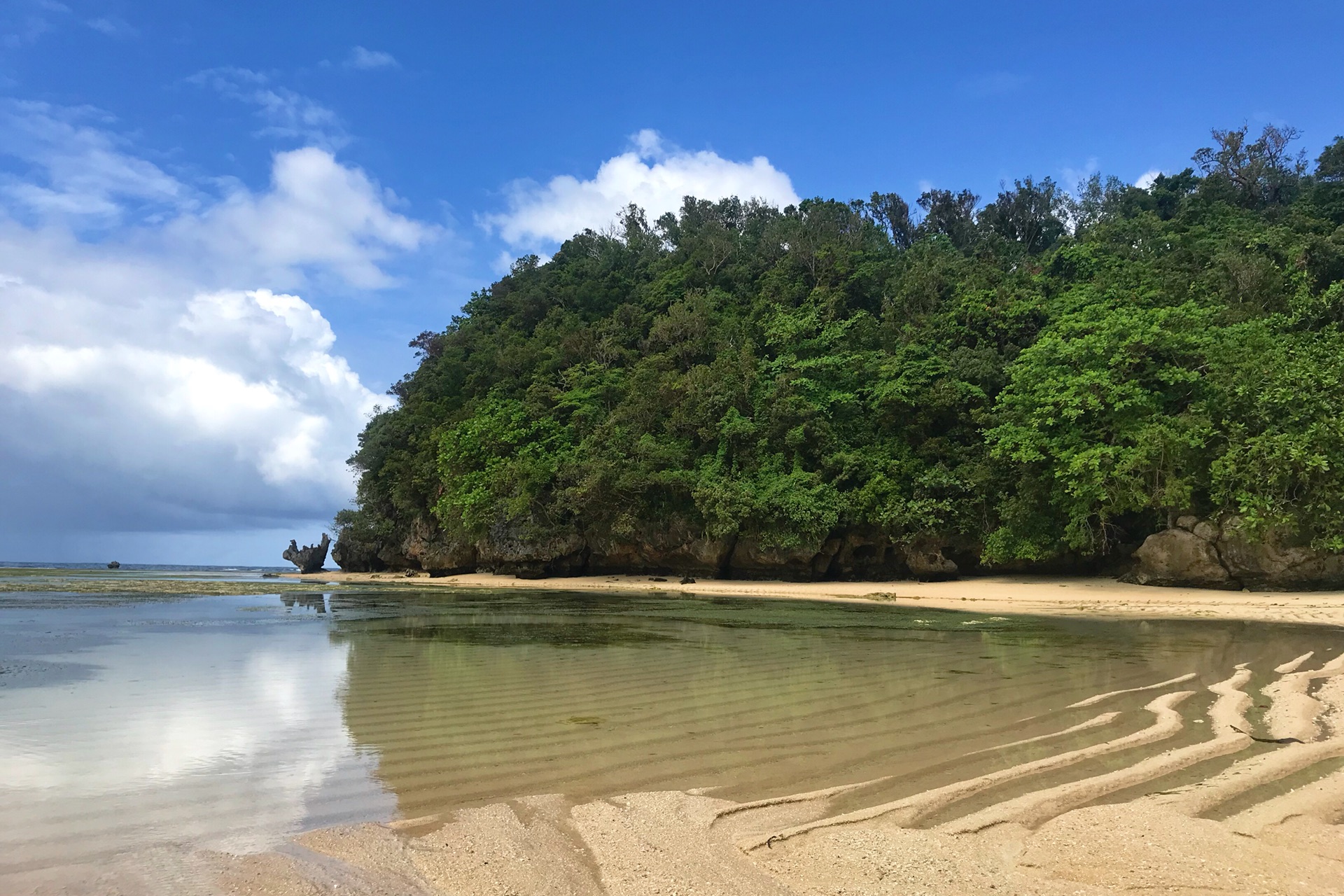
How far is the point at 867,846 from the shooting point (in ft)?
10.1

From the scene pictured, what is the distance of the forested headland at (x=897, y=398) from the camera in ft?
66.7

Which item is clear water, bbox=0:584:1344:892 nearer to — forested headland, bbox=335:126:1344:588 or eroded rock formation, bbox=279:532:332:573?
forested headland, bbox=335:126:1344:588

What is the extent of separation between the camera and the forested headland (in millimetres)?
20344

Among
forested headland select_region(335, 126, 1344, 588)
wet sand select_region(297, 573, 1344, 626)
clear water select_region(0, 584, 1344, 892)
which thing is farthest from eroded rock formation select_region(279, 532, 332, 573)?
clear water select_region(0, 584, 1344, 892)

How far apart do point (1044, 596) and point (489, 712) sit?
60.2ft

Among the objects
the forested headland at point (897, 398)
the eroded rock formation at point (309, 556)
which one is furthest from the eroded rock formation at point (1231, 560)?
the eroded rock formation at point (309, 556)

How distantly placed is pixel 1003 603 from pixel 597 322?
31041mm

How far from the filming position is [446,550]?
40.3 meters

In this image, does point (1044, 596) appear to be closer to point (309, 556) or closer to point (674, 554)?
point (674, 554)

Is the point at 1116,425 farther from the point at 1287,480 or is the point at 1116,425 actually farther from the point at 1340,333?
the point at 1340,333

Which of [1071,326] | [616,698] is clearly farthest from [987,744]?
[1071,326]

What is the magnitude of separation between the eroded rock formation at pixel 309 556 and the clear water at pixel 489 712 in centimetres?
4456

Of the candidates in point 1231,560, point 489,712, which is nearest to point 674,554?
point 1231,560

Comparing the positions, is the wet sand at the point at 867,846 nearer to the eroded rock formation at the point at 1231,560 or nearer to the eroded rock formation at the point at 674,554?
the eroded rock formation at the point at 1231,560
